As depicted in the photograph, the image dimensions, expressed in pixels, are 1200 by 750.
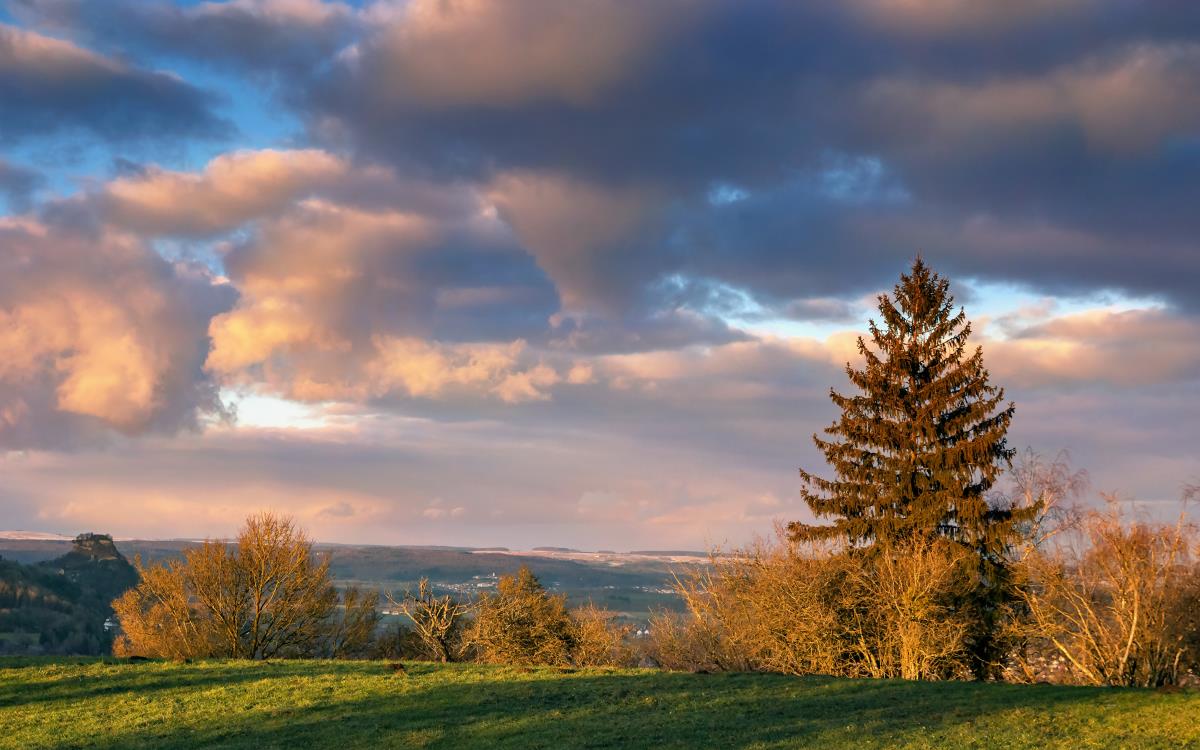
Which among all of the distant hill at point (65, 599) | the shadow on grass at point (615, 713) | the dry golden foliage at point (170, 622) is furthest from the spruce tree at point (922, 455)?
the distant hill at point (65, 599)

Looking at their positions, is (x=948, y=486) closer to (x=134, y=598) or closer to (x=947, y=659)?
(x=947, y=659)

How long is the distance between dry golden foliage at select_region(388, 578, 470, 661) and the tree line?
160 mm

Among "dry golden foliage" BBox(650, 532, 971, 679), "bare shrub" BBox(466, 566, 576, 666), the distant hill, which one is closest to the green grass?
"dry golden foliage" BBox(650, 532, 971, 679)

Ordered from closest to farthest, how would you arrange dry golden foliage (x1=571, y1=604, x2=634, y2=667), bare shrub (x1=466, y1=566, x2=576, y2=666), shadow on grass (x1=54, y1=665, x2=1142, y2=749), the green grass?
1. the green grass
2. shadow on grass (x1=54, y1=665, x2=1142, y2=749)
3. dry golden foliage (x1=571, y1=604, x2=634, y2=667)
4. bare shrub (x1=466, y1=566, x2=576, y2=666)

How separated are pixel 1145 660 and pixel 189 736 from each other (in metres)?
29.1

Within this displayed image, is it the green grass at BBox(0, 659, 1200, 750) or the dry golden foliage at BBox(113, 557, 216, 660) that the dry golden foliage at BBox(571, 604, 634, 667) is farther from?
the green grass at BBox(0, 659, 1200, 750)

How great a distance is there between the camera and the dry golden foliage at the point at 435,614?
5016 cm

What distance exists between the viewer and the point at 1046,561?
3506 cm

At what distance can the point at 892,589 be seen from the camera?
3253 cm

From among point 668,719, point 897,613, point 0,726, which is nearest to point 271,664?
point 0,726

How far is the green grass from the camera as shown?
18188 millimetres

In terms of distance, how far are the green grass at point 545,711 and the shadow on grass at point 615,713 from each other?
49mm

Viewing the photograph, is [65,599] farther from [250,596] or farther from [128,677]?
[128,677]

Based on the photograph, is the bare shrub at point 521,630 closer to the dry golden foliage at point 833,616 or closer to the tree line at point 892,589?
the tree line at point 892,589
